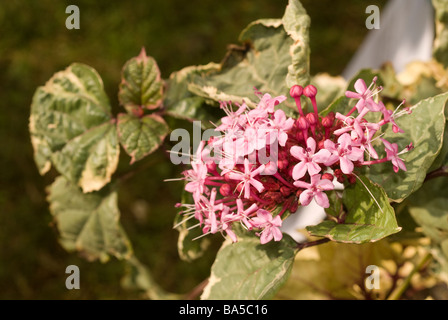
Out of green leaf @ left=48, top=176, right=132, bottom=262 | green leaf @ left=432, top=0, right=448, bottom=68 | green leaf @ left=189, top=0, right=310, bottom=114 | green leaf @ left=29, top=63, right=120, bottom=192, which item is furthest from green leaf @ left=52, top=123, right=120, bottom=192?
green leaf @ left=432, top=0, right=448, bottom=68

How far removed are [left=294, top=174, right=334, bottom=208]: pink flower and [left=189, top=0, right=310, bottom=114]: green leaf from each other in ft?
0.71

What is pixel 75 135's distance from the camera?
3.17 feet

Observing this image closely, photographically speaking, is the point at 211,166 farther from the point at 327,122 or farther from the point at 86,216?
the point at 86,216

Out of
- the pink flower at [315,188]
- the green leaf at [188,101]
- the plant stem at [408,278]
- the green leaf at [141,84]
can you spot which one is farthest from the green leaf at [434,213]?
the green leaf at [141,84]

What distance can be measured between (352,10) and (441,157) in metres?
1.55

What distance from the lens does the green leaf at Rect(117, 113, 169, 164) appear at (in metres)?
0.90

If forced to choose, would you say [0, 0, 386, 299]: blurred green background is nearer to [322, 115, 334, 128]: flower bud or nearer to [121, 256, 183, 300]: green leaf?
[121, 256, 183, 300]: green leaf

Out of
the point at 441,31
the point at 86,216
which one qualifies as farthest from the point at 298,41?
the point at 86,216

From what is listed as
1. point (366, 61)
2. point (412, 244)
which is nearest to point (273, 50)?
point (412, 244)

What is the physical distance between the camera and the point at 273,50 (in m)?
0.90

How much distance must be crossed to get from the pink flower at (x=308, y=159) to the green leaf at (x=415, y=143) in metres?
0.15

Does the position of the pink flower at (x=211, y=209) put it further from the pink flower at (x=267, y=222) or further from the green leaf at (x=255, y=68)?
the green leaf at (x=255, y=68)

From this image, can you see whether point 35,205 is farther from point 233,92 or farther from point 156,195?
point 233,92

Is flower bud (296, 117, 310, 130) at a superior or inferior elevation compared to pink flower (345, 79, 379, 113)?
inferior
